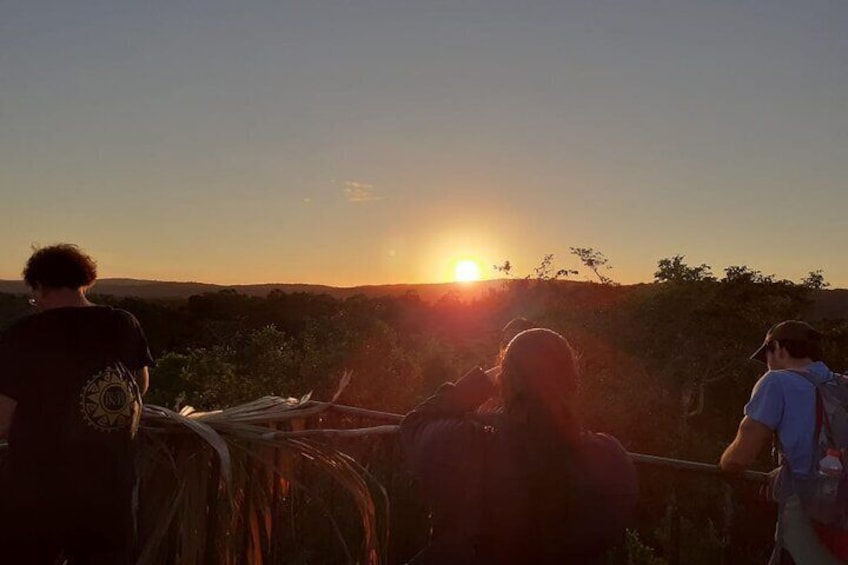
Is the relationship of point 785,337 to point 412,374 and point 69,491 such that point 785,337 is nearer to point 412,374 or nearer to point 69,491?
point 69,491

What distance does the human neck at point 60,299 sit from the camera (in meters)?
2.58

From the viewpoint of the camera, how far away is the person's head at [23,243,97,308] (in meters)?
2.57

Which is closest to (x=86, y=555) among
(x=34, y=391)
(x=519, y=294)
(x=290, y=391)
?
(x=34, y=391)

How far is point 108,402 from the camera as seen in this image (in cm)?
242

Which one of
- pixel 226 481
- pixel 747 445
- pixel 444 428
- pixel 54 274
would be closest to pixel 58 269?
pixel 54 274

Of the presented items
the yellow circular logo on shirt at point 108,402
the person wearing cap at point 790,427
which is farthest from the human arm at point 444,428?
the person wearing cap at point 790,427

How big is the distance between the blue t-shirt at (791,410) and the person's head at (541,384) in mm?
1273

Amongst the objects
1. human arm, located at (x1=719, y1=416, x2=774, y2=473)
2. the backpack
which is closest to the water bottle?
the backpack

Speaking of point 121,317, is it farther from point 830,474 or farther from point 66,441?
point 830,474

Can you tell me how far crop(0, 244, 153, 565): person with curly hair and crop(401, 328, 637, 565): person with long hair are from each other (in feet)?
3.47

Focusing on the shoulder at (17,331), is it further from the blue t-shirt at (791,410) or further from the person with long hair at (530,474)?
the blue t-shirt at (791,410)

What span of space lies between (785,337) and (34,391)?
2806 millimetres

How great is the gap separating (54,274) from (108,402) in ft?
1.67

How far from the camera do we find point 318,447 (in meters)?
2.74
